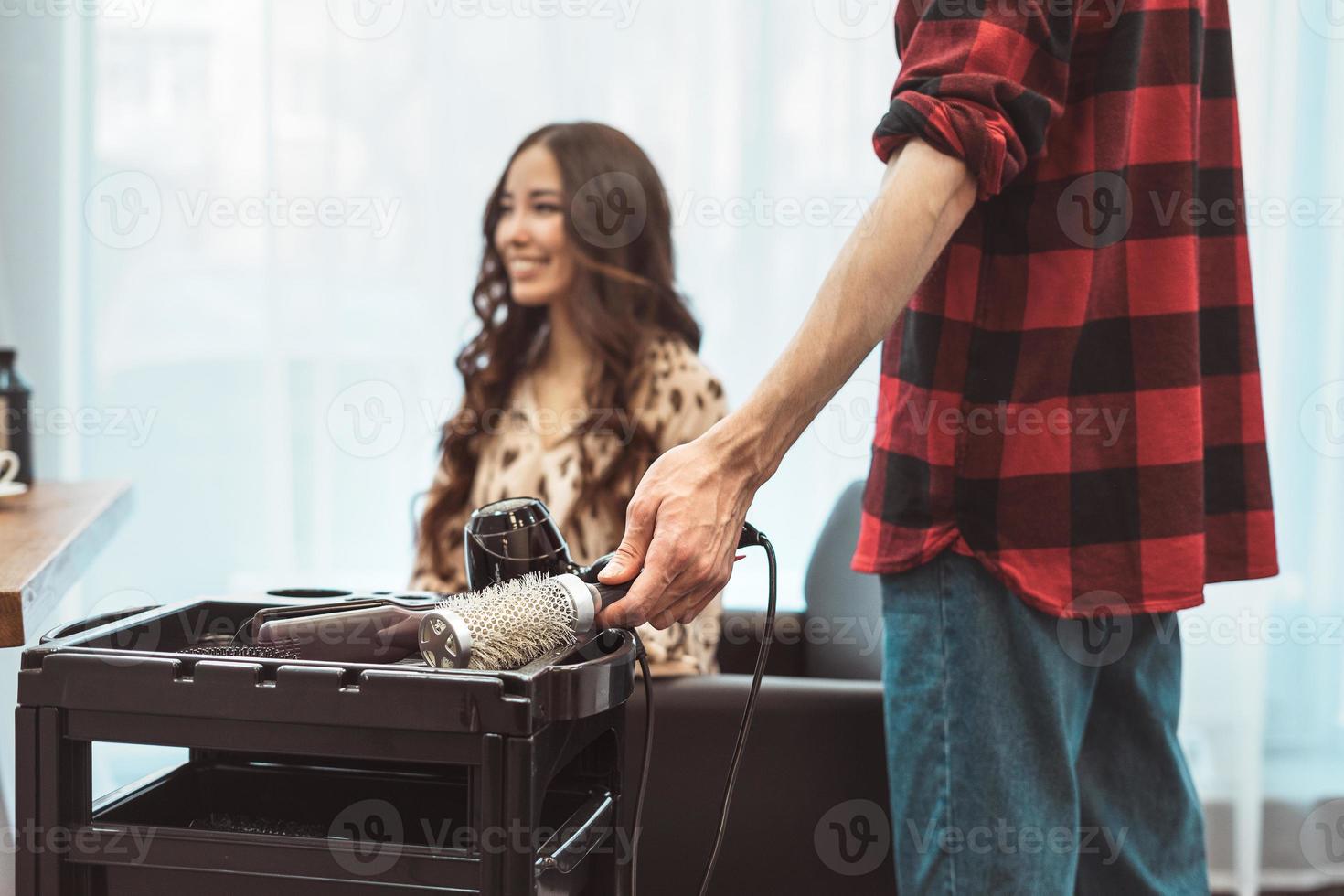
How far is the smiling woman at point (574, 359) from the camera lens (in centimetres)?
173

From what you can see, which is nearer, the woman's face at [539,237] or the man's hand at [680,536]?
the man's hand at [680,536]

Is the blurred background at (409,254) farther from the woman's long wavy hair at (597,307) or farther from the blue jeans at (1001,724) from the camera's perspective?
the blue jeans at (1001,724)

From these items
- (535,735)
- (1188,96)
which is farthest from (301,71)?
(535,735)

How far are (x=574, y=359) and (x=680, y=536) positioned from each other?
1.17 metres

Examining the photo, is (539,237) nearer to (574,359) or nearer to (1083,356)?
(574,359)

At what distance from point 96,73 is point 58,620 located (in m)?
1.15

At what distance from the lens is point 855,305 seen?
0.77 m

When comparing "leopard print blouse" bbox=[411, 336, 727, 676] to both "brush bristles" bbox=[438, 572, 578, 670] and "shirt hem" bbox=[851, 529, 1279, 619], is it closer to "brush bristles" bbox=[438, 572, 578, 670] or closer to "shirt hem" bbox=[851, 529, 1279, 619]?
"shirt hem" bbox=[851, 529, 1279, 619]

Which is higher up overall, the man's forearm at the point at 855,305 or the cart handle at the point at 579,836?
the man's forearm at the point at 855,305

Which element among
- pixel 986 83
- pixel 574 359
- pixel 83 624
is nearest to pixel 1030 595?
pixel 986 83

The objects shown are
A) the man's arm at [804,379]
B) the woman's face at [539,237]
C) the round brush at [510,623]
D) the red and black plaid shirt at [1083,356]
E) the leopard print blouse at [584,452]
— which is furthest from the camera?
the woman's face at [539,237]

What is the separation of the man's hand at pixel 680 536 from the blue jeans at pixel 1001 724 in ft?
0.79

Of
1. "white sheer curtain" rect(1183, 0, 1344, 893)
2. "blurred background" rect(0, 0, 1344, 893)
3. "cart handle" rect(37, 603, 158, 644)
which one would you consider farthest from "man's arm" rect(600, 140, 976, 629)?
"white sheer curtain" rect(1183, 0, 1344, 893)

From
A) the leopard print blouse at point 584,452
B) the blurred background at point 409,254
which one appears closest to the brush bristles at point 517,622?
the leopard print blouse at point 584,452
